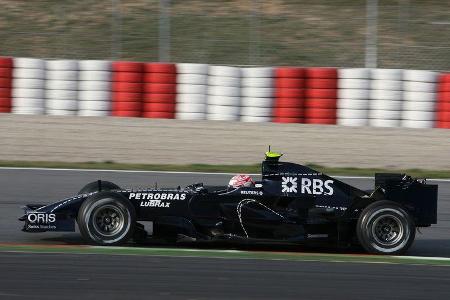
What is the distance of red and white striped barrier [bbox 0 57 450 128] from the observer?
1630cm

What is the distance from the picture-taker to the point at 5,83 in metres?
16.5

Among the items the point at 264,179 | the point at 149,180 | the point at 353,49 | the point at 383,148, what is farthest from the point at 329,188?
the point at 353,49

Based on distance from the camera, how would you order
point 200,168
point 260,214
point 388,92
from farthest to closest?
point 388,92, point 200,168, point 260,214

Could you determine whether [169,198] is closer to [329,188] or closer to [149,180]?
[329,188]

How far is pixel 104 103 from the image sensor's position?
16.6 m

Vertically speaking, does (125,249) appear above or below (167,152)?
below

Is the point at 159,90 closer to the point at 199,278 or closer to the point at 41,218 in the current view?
the point at 41,218

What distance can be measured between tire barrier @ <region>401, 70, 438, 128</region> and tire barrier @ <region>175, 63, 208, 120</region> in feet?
11.1

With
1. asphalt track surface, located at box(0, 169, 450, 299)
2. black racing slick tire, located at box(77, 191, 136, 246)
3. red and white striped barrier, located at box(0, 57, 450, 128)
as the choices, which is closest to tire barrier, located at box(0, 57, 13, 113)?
red and white striped barrier, located at box(0, 57, 450, 128)

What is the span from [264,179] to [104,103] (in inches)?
286

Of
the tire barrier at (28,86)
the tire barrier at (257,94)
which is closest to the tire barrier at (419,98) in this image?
the tire barrier at (257,94)

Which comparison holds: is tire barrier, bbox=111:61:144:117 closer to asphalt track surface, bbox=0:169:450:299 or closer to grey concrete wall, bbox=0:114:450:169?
grey concrete wall, bbox=0:114:450:169

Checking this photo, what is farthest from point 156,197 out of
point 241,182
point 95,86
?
point 95,86

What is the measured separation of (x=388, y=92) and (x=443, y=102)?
926 mm
